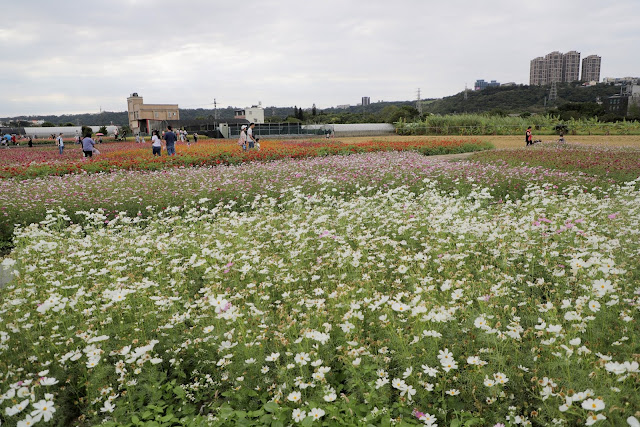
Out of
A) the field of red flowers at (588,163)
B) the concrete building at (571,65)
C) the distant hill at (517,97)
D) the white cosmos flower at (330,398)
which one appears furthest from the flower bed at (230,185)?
the concrete building at (571,65)

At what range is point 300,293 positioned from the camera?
417cm

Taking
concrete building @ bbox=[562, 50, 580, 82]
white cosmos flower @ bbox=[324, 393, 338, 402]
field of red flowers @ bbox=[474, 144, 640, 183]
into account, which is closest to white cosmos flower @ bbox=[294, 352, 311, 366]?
white cosmos flower @ bbox=[324, 393, 338, 402]

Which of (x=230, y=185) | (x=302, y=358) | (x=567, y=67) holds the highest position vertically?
(x=567, y=67)

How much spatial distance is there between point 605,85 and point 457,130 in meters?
75.0

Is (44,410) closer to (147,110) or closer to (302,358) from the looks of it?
(302,358)

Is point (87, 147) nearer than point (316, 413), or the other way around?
point (316, 413)

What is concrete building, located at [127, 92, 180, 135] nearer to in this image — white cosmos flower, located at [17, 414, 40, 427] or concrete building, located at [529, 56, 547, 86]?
white cosmos flower, located at [17, 414, 40, 427]

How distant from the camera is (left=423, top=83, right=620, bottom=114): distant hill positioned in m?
79.1

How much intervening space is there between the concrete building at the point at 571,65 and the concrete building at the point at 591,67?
304cm

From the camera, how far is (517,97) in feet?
268

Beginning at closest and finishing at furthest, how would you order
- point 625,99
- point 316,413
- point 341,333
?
point 316,413, point 341,333, point 625,99

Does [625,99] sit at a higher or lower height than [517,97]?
lower

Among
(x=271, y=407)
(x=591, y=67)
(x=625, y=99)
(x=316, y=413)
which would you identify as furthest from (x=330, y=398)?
(x=591, y=67)

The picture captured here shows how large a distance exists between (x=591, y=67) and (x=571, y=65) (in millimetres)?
7602
